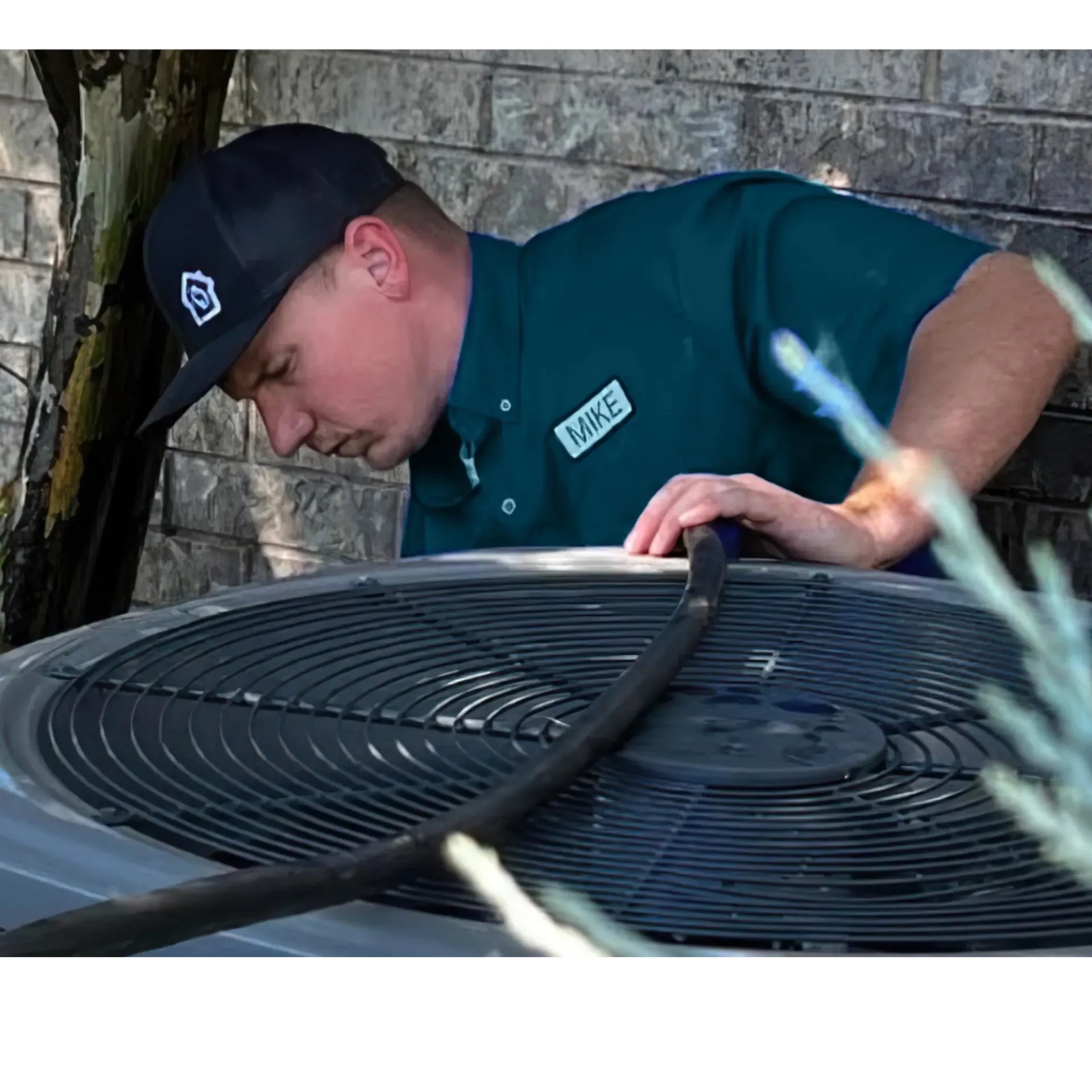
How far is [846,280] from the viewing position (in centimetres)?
234

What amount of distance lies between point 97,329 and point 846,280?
1.21m

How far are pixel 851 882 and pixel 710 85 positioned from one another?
1998 millimetres

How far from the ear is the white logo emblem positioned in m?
0.17

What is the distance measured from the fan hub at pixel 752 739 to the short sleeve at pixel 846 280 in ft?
2.82

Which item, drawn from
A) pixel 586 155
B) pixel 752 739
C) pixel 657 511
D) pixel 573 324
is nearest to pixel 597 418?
pixel 573 324

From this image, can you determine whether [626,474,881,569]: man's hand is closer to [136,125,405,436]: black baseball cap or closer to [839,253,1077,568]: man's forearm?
[839,253,1077,568]: man's forearm

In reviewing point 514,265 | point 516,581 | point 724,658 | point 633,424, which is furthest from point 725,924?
point 514,265

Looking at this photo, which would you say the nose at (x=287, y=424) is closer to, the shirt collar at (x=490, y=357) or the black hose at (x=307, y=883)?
the shirt collar at (x=490, y=357)

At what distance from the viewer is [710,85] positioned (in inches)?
116

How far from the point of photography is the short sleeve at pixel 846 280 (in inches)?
91.2

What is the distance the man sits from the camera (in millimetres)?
2270

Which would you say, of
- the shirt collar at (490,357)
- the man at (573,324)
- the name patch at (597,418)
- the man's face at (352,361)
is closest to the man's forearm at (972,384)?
the man at (573,324)

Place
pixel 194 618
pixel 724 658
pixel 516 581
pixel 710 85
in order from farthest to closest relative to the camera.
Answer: pixel 710 85 < pixel 516 581 < pixel 194 618 < pixel 724 658

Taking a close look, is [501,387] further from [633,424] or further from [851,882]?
[851,882]
